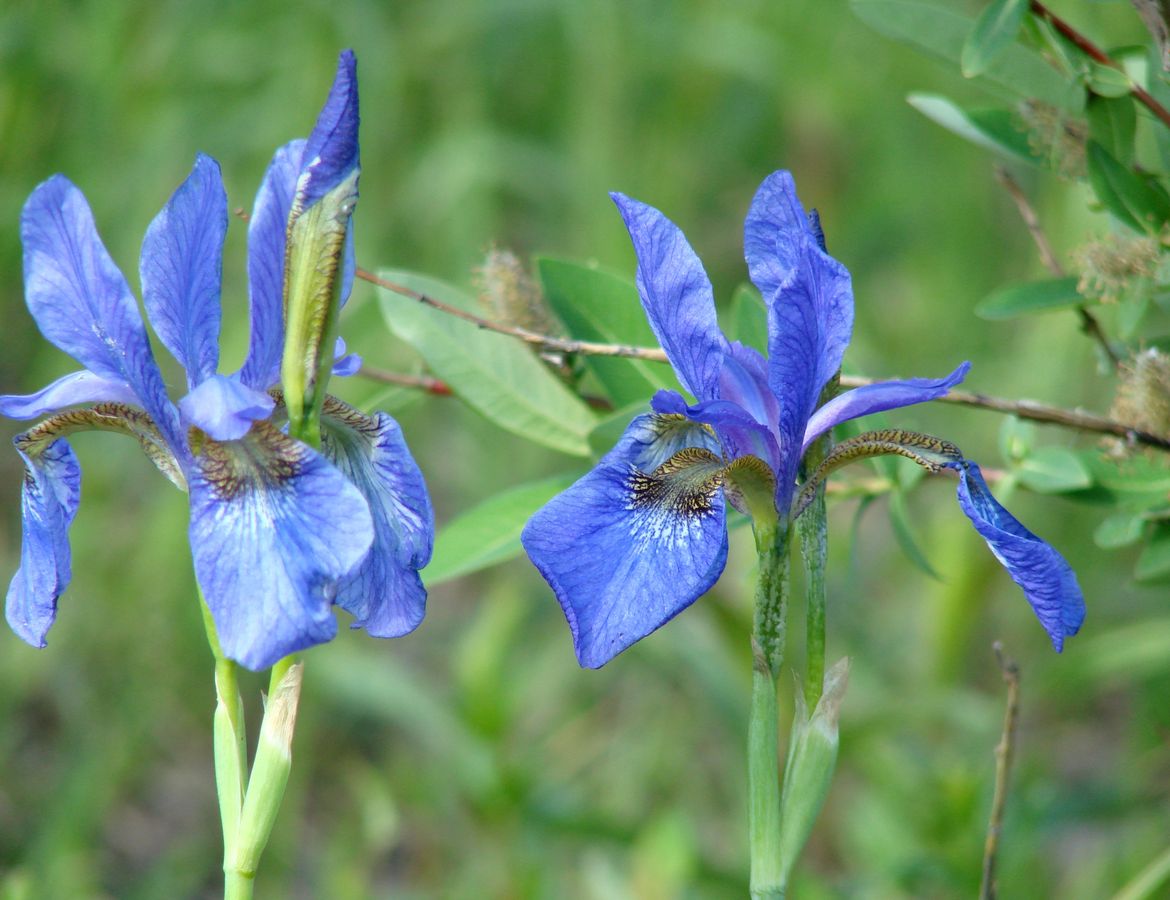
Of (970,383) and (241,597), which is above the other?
(241,597)

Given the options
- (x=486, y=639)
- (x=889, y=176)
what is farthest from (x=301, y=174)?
(x=889, y=176)

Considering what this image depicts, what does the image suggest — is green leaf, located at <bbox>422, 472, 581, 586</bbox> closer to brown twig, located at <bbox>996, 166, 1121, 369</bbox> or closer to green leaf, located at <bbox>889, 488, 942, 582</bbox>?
green leaf, located at <bbox>889, 488, 942, 582</bbox>

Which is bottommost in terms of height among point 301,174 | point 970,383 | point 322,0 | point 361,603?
point 970,383

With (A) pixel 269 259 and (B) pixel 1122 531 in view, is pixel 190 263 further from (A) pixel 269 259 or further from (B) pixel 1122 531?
(B) pixel 1122 531

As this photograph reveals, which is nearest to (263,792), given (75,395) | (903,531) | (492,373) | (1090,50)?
(75,395)

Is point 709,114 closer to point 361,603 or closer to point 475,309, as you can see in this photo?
point 475,309

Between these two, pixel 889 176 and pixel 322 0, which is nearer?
pixel 322 0

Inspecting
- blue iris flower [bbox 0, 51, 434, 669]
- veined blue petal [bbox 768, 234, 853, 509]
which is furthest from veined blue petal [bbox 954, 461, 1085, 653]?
blue iris flower [bbox 0, 51, 434, 669]
